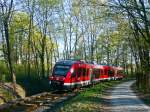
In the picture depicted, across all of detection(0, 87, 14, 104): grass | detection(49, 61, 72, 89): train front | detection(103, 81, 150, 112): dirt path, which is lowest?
detection(103, 81, 150, 112): dirt path

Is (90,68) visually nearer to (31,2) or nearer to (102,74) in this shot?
(31,2)

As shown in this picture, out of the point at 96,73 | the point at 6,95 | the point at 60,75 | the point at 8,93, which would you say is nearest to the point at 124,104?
the point at 6,95

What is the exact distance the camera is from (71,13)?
244 ft

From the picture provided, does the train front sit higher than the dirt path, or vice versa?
the train front

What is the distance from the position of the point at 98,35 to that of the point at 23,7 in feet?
140

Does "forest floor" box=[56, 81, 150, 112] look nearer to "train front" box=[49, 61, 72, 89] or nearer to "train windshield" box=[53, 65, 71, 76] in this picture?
"train front" box=[49, 61, 72, 89]

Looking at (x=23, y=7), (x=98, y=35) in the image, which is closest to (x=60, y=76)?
(x=23, y=7)

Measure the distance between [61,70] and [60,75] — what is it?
72 centimetres

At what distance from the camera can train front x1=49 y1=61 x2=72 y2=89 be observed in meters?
41.8

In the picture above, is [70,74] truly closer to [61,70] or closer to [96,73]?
[61,70]

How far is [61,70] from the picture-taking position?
142 feet

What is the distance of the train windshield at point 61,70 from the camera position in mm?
42741

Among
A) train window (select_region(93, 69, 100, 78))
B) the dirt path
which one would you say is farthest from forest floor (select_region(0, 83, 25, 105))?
train window (select_region(93, 69, 100, 78))

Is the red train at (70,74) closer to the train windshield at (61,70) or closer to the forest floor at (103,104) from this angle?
the train windshield at (61,70)
